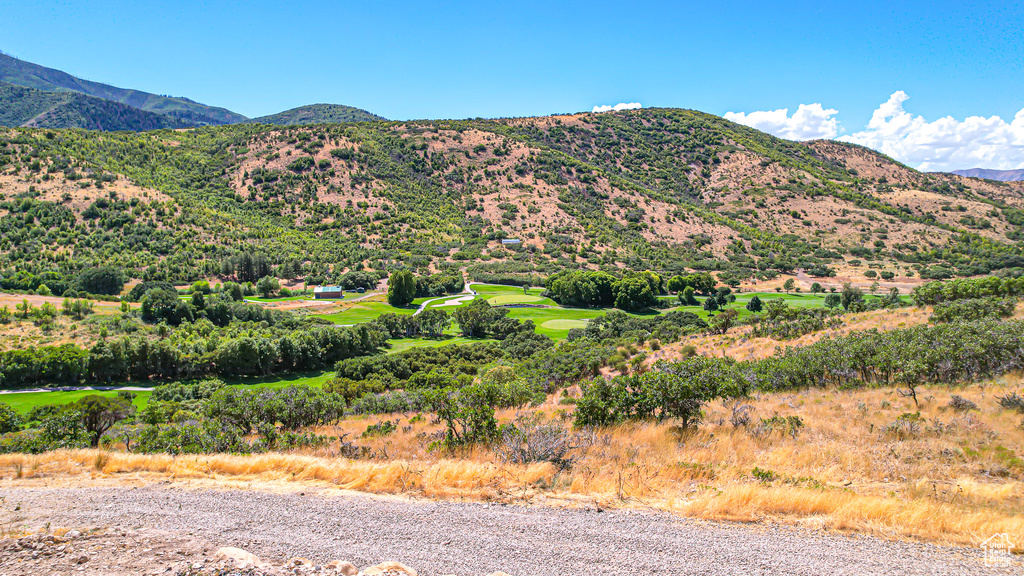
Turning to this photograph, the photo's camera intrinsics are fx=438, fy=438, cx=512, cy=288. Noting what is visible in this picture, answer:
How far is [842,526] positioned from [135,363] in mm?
57574

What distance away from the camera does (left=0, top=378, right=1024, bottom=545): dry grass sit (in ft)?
24.6

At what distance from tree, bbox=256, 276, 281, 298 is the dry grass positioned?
7604 cm

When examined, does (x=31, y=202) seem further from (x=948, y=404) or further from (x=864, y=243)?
(x=864, y=243)

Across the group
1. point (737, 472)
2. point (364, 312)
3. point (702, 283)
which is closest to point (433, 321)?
point (364, 312)

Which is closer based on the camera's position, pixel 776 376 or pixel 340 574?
pixel 340 574

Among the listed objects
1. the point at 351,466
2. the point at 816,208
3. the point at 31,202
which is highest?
the point at 816,208

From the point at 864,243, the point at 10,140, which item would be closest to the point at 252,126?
the point at 10,140

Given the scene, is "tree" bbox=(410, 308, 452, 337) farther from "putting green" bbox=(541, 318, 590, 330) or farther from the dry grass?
the dry grass

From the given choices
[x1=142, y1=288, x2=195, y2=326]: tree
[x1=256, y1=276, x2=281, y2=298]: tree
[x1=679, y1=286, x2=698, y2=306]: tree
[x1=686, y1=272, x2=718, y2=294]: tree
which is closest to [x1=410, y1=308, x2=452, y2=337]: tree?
[x1=142, y1=288, x2=195, y2=326]: tree

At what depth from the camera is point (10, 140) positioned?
4085 inches

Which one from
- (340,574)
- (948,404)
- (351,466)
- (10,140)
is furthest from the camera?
(10,140)

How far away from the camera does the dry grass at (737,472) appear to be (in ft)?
24.6

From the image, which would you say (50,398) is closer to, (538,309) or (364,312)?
(364,312)

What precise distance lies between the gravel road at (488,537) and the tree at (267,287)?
266 ft
